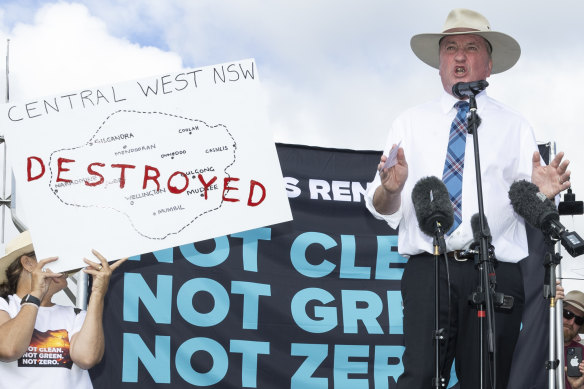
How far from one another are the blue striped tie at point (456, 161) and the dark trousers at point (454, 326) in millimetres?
196

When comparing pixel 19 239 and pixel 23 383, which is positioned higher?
pixel 19 239

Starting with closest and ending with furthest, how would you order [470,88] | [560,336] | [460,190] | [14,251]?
[470,88] → [460,190] → [560,336] → [14,251]

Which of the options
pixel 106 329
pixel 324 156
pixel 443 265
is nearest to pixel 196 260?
pixel 106 329

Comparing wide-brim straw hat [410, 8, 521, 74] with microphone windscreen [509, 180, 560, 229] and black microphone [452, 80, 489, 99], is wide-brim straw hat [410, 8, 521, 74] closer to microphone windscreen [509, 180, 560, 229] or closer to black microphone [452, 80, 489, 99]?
black microphone [452, 80, 489, 99]

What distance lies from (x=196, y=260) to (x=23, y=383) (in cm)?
166

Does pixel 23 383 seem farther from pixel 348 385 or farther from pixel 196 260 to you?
pixel 348 385

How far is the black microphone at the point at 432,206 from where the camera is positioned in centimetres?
256

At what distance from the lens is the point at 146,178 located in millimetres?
3221

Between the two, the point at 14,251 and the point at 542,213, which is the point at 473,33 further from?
the point at 14,251

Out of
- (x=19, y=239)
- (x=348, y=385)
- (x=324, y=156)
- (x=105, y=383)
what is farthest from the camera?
(x=324, y=156)

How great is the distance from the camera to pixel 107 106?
330 centimetres

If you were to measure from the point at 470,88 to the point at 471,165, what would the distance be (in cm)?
39

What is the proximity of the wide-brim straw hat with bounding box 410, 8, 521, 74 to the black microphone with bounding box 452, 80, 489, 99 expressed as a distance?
21.1 inches

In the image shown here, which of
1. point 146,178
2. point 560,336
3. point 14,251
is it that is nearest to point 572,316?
point 560,336
